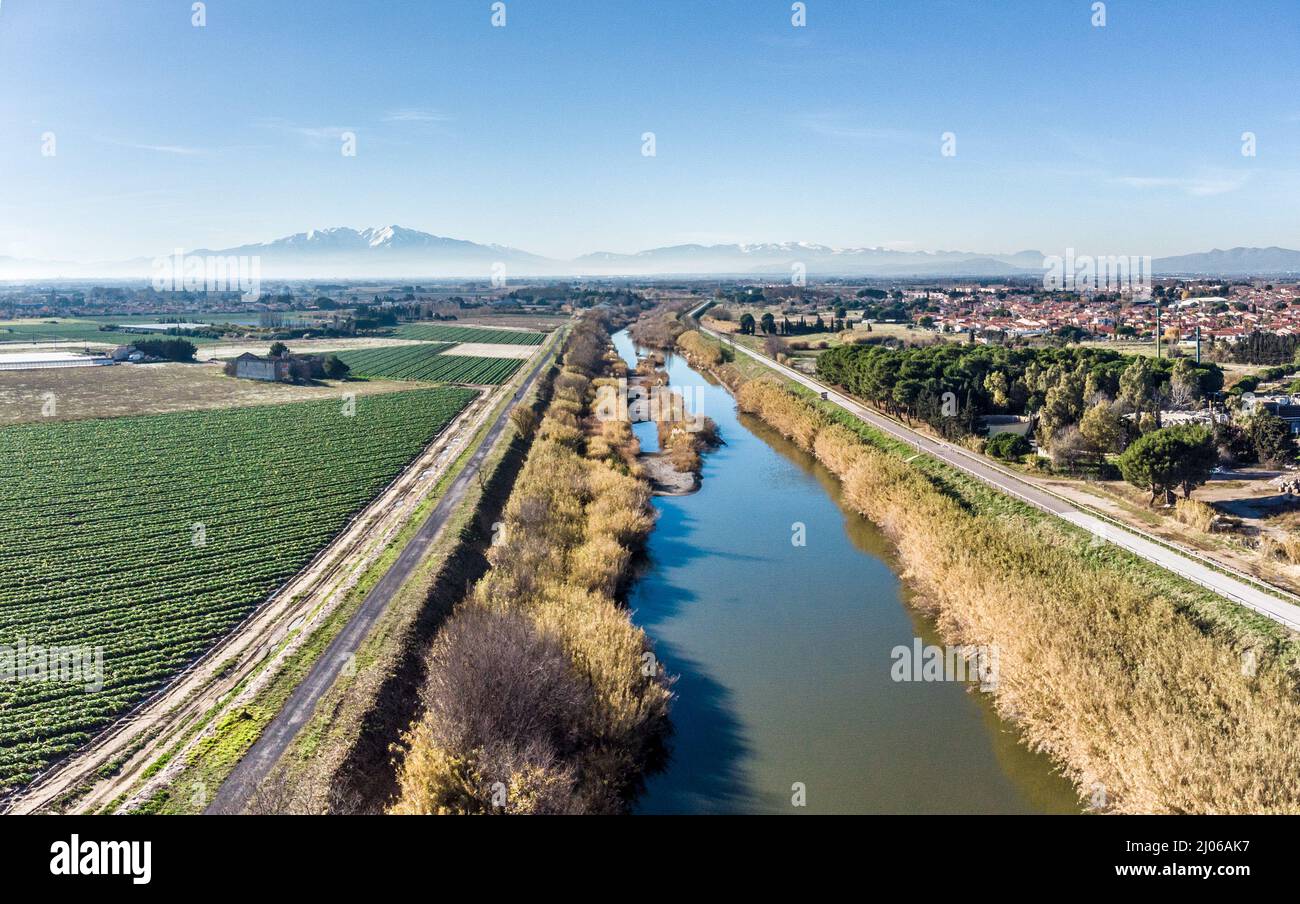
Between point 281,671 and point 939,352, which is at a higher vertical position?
point 939,352

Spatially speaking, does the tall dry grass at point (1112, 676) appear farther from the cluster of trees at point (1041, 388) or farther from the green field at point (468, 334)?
the green field at point (468, 334)

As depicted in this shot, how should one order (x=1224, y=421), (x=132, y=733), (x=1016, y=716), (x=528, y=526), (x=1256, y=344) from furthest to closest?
(x=1256, y=344) < (x=1224, y=421) < (x=528, y=526) < (x=1016, y=716) < (x=132, y=733)

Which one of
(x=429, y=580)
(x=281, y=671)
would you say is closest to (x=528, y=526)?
(x=429, y=580)

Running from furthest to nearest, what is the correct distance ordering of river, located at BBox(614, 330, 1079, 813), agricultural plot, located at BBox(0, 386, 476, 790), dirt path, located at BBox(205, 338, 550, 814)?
agricultural plot, located at BBox(0, 386, 476, 790)
river, located at BBox(614, 330, 1079, 813)
dirt path, located at BBox(205, 338, 550, 814)

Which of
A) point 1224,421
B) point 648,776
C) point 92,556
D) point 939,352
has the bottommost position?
point 648,776

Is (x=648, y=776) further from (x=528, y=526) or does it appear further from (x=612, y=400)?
(x=612, y=400)

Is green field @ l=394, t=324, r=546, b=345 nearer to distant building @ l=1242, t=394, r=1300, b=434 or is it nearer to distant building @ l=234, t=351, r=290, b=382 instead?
distant building @ l=234, t=351, r=290, b=382

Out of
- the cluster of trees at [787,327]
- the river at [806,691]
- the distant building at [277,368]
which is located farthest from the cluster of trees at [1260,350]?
the distant building at [277,368]

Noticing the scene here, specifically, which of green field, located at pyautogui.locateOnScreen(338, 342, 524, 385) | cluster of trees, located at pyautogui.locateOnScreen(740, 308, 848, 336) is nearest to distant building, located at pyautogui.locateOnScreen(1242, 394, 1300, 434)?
green field, located at pyautogui.locateOnScreen(338, 342, 524, 385)
